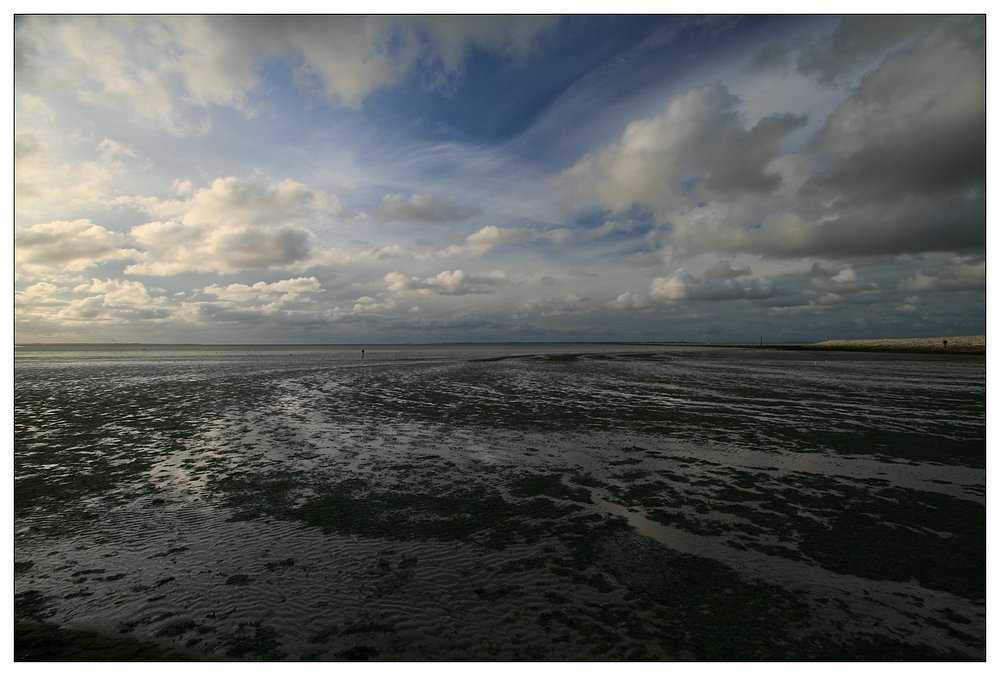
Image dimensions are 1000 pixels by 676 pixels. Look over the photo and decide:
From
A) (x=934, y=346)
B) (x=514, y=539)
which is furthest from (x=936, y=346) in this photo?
(x=514, y=539)

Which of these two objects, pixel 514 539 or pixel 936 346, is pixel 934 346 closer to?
pixel 936 346

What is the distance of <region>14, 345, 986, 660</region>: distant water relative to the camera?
536 centimetres

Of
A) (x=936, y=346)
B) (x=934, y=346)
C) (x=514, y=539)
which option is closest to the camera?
(x=514, y=539)

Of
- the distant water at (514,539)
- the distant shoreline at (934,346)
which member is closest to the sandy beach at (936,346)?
the distant shoreline at (934,346)

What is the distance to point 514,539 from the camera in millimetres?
7797

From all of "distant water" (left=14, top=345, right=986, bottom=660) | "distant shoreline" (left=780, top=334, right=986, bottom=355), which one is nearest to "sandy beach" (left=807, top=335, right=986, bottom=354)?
"distant shoreline" (left=780, top=334, right=986, bottom=355)

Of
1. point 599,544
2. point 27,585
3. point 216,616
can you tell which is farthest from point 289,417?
point 599,544

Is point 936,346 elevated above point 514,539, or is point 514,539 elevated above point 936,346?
point 936,346

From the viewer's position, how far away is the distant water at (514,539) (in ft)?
17.6

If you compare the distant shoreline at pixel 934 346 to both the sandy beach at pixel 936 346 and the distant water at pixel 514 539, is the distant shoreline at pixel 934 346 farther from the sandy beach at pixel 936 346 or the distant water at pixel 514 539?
the distant water at pixel 514 539

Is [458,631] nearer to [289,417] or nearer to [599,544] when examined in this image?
[599,544]

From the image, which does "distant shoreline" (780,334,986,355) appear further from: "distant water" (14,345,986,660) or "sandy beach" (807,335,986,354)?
"distant water" (14,345,986,660)

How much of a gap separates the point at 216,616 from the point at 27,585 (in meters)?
3.35

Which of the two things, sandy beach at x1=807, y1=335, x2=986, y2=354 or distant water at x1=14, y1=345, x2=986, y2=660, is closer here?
distant water at x1=14, y1=345, x2=986, y2=660
